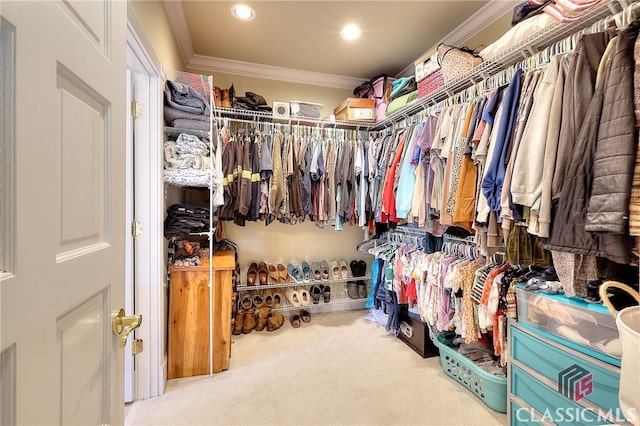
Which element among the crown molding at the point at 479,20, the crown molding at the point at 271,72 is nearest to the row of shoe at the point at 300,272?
the crown molding at the point at 271,72

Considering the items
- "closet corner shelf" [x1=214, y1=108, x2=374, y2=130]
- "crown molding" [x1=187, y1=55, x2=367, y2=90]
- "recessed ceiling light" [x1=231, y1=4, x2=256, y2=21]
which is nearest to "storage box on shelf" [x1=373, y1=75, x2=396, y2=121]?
"closet corner shelf" [x1=214, y1=108, x2=374, y2=130]

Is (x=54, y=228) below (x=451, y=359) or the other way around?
the other way around

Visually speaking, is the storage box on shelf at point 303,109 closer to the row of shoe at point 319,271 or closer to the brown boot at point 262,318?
the row of shoe at point 319,271

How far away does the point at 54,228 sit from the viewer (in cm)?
51

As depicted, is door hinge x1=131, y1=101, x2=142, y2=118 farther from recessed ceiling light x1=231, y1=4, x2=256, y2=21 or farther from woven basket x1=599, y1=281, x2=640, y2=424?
woven basket x1=599, y1=281, x2=640, y2=424

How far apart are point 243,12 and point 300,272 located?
2.31 m

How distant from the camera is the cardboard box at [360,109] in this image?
2795 millimetres

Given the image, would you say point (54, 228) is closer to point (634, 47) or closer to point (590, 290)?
point (634, 47)

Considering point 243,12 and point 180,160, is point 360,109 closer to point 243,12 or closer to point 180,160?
point 243,12

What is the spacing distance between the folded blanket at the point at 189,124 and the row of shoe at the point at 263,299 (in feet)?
5.56

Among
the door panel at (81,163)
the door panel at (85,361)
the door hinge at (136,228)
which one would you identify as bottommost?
the door panel at (85,361)

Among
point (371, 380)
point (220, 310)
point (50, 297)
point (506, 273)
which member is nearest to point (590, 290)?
point (506, 273)

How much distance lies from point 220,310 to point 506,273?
180 cm

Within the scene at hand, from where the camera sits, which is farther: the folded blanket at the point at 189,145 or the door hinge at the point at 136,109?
the folded blanket at the point at 189,145
